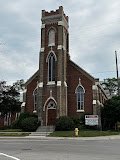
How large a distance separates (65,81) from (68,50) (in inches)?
226

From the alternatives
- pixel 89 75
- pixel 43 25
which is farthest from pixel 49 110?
pixel 43 25

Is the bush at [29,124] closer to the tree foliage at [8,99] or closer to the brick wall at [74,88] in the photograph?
the brick wall at [74,88]

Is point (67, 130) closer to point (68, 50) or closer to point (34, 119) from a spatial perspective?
point (34, 119)

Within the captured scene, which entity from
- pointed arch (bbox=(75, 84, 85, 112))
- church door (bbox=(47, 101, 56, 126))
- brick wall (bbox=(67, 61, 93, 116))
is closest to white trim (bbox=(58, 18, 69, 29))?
brick wall (bbox=(67, 61, 93, 116))

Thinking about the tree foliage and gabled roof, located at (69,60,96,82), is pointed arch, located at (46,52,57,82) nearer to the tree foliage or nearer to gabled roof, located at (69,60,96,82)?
gabled roof, located at (69,60,96,82)

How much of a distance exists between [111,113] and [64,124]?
25.6ft

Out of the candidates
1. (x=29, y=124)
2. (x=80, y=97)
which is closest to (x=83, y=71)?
(x=80, y=97)

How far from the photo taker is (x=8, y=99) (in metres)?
51.5

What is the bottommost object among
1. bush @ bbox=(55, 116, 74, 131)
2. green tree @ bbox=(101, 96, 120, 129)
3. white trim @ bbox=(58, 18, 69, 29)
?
bush @ bbox=(55, 116, 74, 131)

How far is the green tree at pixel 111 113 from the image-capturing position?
44625 millimetres

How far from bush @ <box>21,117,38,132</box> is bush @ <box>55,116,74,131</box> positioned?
9.52 ft

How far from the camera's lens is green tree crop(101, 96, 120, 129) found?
44.6 metres

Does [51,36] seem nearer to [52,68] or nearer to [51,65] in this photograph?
[51,65]

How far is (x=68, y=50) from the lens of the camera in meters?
49.0
